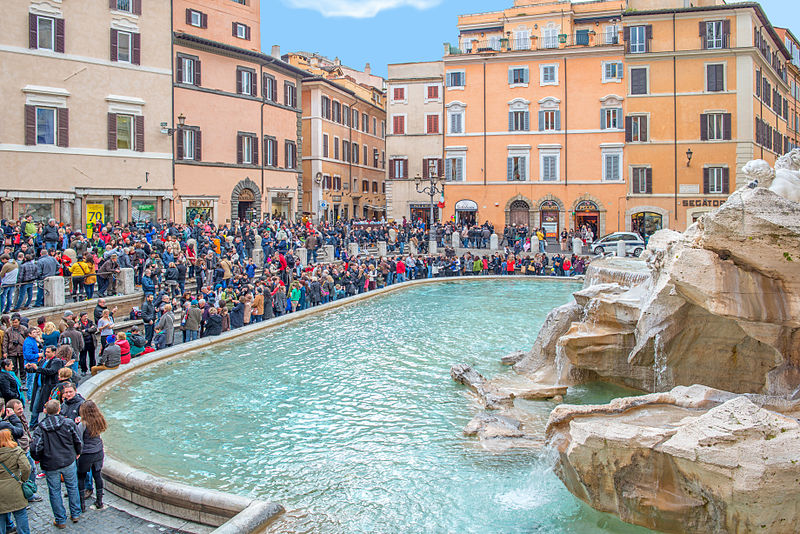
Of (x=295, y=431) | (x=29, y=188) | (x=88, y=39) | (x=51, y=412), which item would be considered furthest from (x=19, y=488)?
(x=88, y=39)

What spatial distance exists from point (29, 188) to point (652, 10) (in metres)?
35.3

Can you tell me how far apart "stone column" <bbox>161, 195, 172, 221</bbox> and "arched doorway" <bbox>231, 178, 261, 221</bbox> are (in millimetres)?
4585

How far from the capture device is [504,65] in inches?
1788

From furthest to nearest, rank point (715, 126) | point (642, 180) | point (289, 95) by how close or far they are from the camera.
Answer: point (642, 180) < point (289, 95) < point (715, 126)

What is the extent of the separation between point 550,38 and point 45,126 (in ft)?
104

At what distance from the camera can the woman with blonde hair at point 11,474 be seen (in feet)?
23.5

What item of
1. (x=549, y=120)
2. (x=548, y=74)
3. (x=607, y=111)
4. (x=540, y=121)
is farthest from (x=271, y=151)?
(x=607, y=111)

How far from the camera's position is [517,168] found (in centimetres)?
4550

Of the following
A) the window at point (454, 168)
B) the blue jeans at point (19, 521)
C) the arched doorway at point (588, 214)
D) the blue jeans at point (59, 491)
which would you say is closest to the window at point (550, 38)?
A: the window at point (454, 168)

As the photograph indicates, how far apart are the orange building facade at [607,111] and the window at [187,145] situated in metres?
18.1

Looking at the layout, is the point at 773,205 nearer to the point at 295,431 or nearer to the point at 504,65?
the point at 295,431

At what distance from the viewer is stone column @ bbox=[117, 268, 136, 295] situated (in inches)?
767

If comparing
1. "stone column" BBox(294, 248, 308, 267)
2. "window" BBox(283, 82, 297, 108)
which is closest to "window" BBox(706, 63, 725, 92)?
"window" BBox(283, 82, 297, 108)

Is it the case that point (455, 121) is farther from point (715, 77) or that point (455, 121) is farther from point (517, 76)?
point (715, 77)
